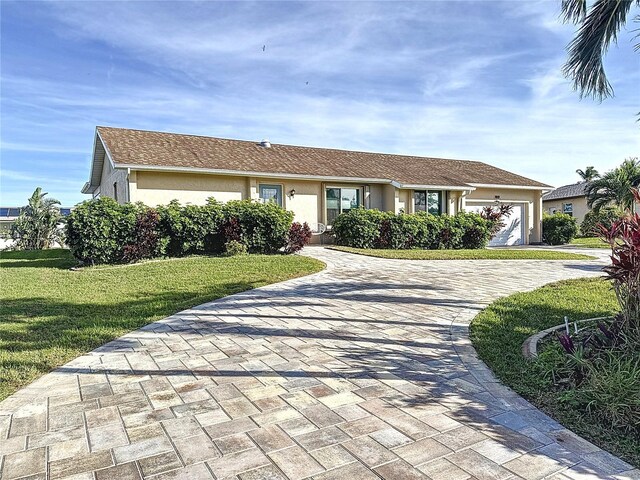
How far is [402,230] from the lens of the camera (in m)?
16.6

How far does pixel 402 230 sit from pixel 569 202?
27.4 meters

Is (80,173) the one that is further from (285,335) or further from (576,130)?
(576,130)

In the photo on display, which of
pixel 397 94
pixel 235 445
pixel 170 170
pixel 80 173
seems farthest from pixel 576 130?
pixel 80 173

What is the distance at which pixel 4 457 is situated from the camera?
2.49 m

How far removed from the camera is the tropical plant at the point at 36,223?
65.2ft

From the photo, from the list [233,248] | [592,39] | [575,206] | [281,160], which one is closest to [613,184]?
[575,206]

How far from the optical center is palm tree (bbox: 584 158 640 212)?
74.1 feet

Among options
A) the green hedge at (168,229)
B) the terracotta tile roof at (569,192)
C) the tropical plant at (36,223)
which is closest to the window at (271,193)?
the green hedge at (168,229)

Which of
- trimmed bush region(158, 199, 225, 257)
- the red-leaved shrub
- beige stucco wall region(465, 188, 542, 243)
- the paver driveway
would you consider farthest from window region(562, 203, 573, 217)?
the paver driveway

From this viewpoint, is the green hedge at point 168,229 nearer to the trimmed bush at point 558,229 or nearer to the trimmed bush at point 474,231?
the trimmed bush at point 474,231

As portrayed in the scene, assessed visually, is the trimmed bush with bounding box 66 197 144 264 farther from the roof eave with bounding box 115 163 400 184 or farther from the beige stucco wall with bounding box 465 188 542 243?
the beige stucco wall with bounding box 465 188 542 243

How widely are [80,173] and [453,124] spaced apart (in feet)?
65.9

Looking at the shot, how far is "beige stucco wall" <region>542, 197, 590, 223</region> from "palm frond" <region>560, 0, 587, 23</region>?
2995cm

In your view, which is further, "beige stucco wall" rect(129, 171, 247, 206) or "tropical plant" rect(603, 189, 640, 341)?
"beige stucco wall" rect(129, 171, 247, 206)
